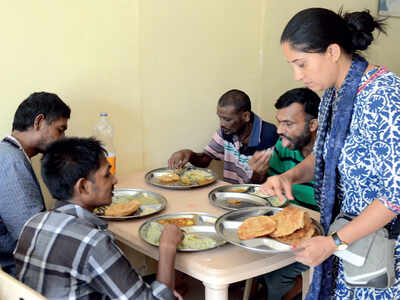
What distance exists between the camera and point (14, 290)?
1.11m

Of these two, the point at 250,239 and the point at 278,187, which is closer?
the point at 250,239

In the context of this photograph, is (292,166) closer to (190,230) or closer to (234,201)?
(234,201)

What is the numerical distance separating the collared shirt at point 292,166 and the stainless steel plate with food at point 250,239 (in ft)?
1.92

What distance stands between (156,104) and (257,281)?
51.0 inches

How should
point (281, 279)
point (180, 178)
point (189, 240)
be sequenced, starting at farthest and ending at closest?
point (180, 178) < point (281, 279) < point (189, 240)

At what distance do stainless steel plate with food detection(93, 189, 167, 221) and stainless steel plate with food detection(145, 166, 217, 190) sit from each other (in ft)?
0.52

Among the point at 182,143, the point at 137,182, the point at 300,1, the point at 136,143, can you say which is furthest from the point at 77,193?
the point at 300,1

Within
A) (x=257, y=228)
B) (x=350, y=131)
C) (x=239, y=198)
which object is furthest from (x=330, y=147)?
(x=239, y=198)

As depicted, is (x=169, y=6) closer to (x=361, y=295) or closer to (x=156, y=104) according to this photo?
(x=156, y=104)

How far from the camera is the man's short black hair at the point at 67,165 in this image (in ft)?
4.78

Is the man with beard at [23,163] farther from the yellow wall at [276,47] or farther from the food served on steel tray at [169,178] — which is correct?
the yellow wall at [276,47]

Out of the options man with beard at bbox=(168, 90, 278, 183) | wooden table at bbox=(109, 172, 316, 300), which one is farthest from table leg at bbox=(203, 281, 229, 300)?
man with beard at bbox=(168, 90, 278, 183)

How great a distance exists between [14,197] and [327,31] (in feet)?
4.32

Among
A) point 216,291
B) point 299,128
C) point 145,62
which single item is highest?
point 145,62
